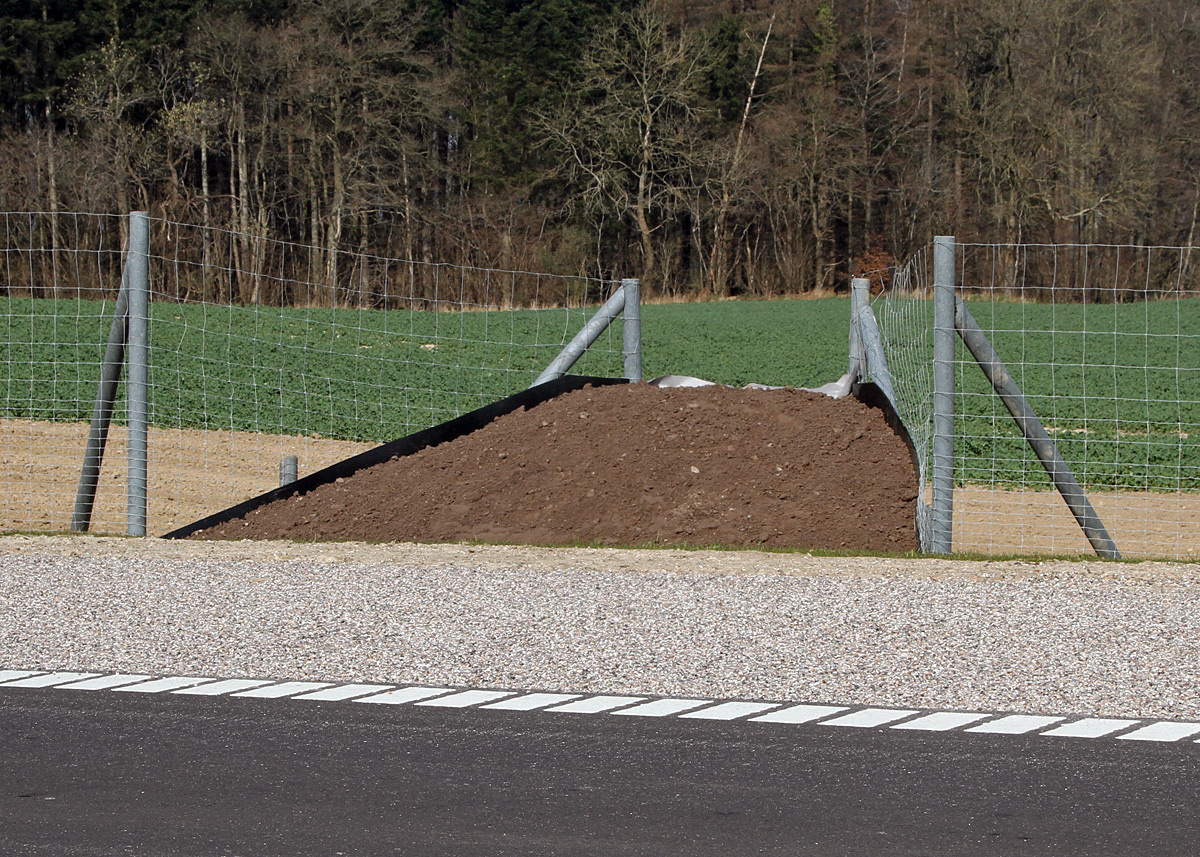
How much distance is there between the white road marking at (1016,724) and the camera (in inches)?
208

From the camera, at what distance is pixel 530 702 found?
571 cm

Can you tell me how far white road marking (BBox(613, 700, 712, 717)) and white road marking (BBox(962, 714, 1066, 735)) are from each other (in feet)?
3.49

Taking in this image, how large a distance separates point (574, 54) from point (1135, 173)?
27341 millimetres

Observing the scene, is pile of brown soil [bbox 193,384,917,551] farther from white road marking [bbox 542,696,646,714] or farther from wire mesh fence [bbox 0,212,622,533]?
white road marking [bbox 542,696,646,714]

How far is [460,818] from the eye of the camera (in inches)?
171

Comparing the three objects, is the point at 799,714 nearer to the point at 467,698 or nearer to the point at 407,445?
the point at 467,698

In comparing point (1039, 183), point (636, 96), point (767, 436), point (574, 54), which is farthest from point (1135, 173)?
point (767, 436)

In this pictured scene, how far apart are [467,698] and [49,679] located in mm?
1872

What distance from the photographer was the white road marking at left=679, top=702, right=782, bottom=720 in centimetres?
548

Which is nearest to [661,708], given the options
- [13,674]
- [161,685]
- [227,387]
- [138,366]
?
[161,685]

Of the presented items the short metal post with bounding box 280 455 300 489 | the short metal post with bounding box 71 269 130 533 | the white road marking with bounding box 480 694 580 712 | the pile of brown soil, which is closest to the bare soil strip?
the short metal post with bounding box 71 269 130 533

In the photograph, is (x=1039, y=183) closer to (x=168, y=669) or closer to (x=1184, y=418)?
(x=1184, y=418)

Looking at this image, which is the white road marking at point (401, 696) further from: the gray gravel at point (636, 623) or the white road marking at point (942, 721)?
the white road marking at point (942, 721)

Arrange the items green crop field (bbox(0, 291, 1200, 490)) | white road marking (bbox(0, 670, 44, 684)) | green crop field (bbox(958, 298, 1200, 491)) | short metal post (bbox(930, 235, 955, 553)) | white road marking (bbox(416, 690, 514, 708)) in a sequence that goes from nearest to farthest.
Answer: white road marking (bbox(416, 690, 514, 708))
white road marking (bbox(0, 670, 44, 684))
short metal post (bbox(930, 235, 955, 553))
green crop field (bbox(958, 298, 1200, 491))
green crop field (bbox(0, 291, 1200, 490))
